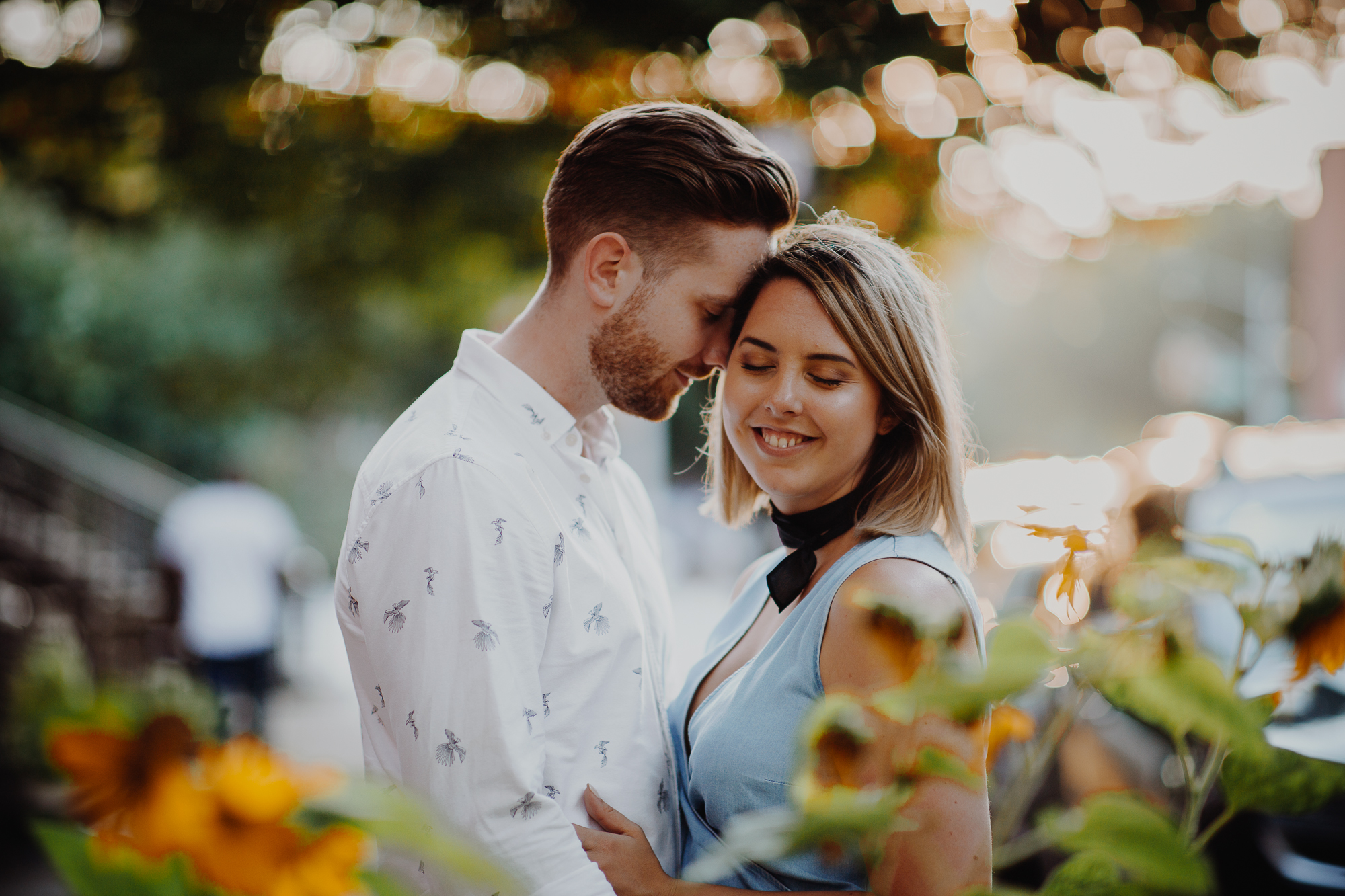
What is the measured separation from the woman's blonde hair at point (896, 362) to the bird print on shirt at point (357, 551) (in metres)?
0.94

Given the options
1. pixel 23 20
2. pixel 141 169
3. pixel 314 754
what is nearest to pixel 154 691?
pixel 23 20

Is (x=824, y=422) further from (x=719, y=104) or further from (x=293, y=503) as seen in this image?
(x=293, y=503)

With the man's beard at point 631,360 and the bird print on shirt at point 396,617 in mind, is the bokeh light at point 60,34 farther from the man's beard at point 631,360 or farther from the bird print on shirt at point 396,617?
the bird print on shirt at point 396,617

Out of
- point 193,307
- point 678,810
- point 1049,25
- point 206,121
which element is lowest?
point 678,810

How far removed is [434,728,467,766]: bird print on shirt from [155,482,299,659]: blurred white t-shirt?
6212 millimetres

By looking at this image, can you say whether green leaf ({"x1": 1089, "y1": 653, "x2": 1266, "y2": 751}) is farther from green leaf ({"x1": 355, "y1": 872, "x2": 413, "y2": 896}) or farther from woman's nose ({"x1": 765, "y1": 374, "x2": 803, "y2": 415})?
woman's nose ({"x1": 765, "y1": 374, "x2": 803, "y2": 415})

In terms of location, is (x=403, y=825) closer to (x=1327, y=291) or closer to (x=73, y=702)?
(x=73, y=702)

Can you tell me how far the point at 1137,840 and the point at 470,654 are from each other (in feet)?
3.78

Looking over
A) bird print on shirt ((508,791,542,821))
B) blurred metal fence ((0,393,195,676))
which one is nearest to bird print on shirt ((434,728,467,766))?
bird print on shirt ((508,791,542,821))

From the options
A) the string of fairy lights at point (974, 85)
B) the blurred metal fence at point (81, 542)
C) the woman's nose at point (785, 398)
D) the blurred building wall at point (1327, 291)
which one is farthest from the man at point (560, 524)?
the blurred building wall at point (1327, 291)

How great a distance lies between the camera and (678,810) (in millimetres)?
2004

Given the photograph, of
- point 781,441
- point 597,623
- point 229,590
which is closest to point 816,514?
point 781,441

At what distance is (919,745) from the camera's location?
1.21m

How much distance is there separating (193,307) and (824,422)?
53.3 ft
